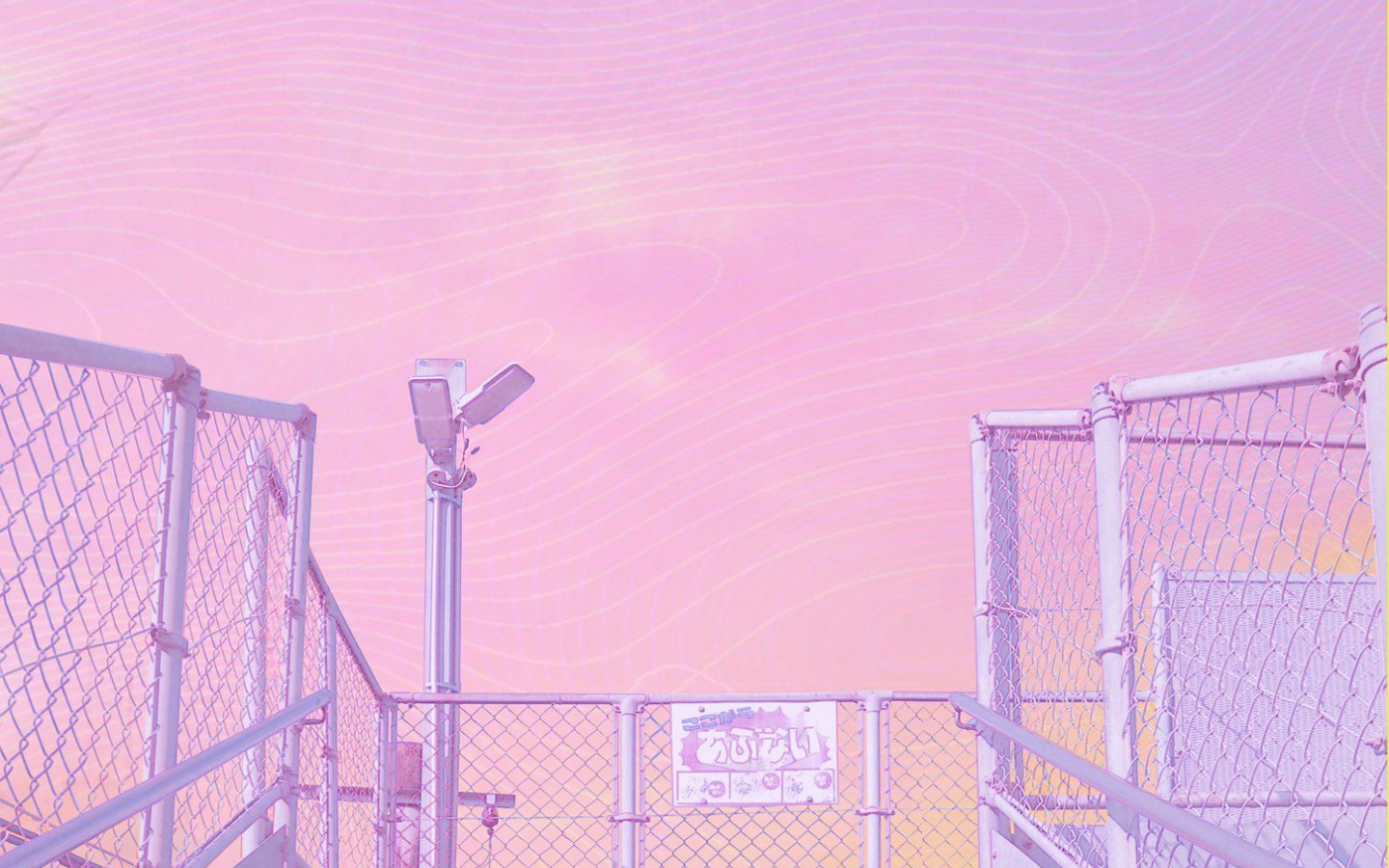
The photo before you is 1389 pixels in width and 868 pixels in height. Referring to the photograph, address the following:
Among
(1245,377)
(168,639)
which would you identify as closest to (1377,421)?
(1245,377)

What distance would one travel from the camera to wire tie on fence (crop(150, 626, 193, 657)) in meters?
2.93

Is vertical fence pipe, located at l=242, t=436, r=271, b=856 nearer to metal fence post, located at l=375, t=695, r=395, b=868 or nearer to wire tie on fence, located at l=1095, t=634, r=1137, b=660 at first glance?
metal fence post, located at l=375, t=695, r=395, b=868

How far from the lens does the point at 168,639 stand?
2941 millimetres

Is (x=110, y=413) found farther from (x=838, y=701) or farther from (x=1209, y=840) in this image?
(x=838, y=701)

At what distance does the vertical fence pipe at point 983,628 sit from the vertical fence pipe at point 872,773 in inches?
41.9

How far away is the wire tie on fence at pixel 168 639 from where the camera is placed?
2.93 m

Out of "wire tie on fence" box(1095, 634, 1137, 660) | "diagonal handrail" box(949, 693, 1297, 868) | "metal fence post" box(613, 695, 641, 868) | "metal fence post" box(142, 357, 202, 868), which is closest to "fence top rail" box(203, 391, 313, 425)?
"metal fence post" box(142, 357, 202, 868)

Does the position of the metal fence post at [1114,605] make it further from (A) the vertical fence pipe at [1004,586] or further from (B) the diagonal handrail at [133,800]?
(B) the diagonal handrail at [133,800]

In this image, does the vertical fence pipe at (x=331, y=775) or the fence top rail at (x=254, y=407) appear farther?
the vertical fence pipe at (x=331, y=775)

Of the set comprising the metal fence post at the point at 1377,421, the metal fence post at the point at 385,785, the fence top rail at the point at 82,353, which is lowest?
the metal fence post at the point at 385,785

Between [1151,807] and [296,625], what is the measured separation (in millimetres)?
2394

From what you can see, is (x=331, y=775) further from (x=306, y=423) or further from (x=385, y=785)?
(x=385, y=785)

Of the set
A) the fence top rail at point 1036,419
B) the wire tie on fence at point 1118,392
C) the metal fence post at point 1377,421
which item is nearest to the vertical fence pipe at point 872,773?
the fence top rail at point 1036,419

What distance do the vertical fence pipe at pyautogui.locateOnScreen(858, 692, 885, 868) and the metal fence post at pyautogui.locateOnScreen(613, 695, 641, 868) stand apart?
3.00 ft
